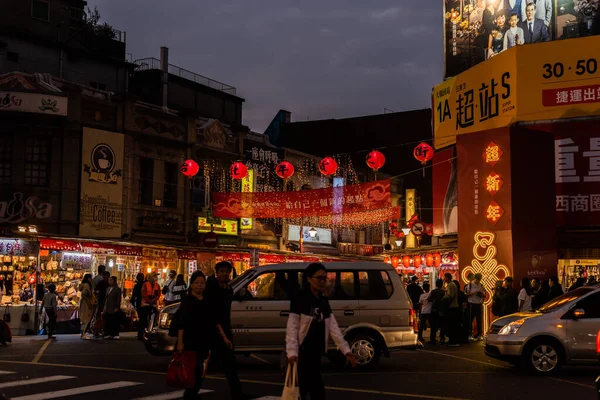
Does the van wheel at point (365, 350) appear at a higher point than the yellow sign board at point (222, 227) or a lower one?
lower

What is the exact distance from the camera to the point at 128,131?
110 ft

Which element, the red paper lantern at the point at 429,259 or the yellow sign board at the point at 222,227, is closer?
the red paper lantern at the point at 429,259

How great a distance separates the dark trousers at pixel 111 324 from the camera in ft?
73.4

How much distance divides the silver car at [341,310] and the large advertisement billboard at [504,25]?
16077 mm

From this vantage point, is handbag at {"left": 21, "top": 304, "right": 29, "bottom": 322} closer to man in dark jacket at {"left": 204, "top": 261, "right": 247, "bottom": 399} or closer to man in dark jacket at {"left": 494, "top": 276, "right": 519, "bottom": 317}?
man in dark jacket at {"left": 494, "top": 276, "right": 519, "bottom": 317}

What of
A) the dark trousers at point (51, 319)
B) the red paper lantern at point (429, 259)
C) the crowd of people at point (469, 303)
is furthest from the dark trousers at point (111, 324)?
the red paper lantern at point (429, 259)

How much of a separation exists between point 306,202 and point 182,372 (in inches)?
787

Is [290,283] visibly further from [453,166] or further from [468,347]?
[453,166]

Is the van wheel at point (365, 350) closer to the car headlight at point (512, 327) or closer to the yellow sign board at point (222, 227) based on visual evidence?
the car headlight at point (512, 327)

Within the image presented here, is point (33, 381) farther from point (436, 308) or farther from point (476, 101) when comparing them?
point (476, 101)

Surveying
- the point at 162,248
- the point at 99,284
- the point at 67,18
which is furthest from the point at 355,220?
the point at 67,18

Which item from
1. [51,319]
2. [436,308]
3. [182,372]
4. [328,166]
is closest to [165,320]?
[182,372]

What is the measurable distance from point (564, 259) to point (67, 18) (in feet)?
79.6

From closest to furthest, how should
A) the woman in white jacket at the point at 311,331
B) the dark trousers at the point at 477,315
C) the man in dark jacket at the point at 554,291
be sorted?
the woman in white jacket at the point at 311,331
the man in dark jacket at the point at 554,291
the dark trousers at the point at 477,315
